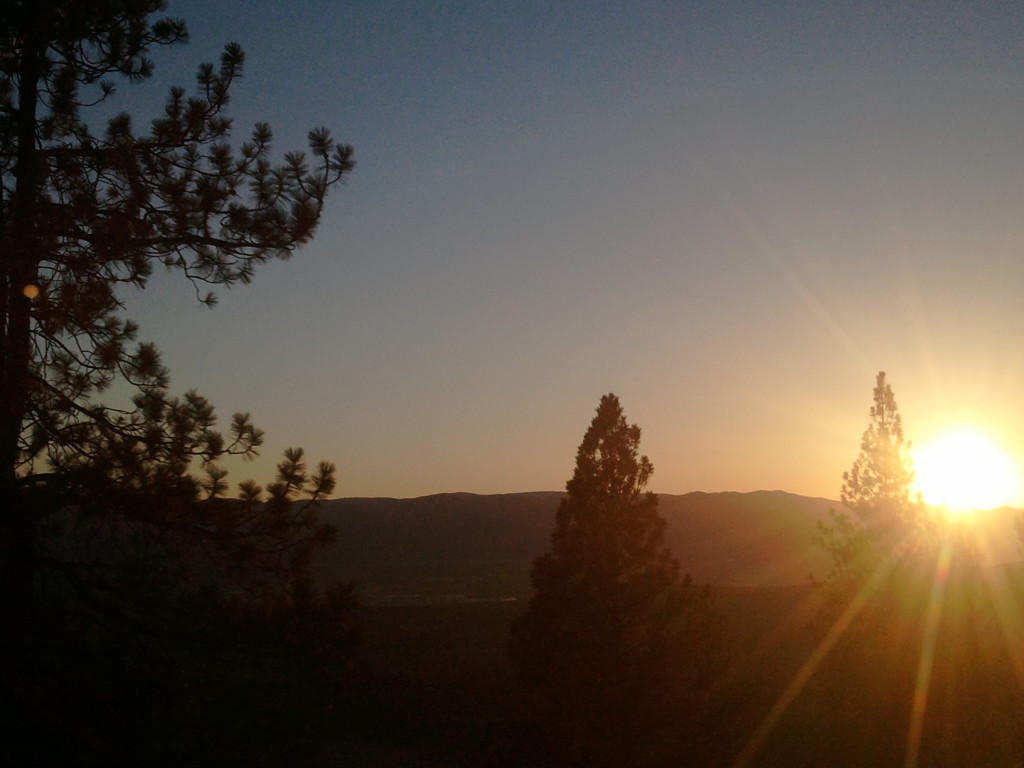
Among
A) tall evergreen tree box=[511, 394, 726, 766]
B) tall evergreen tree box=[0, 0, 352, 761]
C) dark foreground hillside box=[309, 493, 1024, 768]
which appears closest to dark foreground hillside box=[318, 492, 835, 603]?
dark foreground hillside box=[309, 493, 1024, 768]

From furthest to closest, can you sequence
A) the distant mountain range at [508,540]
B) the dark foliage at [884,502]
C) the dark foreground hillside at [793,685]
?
1. the distant mountain range at [508,540]
2. the dark foliage at [884,502]
3. the dark foreground hillside at [793,685]

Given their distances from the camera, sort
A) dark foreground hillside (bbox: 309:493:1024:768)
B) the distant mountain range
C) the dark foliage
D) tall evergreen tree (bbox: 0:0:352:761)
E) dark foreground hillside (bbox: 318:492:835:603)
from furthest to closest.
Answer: dark foreground hillside (bbox: 318:492:835:603), the distant mountain range, the dark foliage, dark foreground hillside (bbox: 309:493:1024:768), tall evergreen tree (bbox: 0:0:352:761)

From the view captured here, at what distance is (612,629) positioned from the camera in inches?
506

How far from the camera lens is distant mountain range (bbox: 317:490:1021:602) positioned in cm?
7481

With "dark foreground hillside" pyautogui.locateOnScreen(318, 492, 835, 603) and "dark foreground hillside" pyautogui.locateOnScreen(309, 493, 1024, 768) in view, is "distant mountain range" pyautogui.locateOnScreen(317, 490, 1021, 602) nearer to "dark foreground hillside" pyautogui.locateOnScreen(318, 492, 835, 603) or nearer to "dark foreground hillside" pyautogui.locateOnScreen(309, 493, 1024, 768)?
"dark foreground hillside" pyautogui.locateOnScreen(318, 492, 835, 603)

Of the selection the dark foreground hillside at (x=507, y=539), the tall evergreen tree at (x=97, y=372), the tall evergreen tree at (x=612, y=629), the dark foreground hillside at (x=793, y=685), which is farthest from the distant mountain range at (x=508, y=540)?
the tall evergreen tree at (x=97, y=372)

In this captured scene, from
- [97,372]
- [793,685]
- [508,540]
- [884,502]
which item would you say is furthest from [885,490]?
[508,540]

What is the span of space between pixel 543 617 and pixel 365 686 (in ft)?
37.3

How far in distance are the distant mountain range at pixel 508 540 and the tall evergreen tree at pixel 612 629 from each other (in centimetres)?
4330

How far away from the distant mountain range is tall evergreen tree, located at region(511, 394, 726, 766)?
142 feet

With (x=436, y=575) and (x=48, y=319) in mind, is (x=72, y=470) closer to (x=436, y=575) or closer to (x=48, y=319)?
(x=48, y=319)

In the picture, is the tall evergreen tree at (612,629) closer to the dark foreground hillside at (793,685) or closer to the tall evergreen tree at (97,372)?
the dark foreground hillside at (793,685)

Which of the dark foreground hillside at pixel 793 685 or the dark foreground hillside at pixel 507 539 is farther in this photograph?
the dark foreground hillside at pixel 507 539

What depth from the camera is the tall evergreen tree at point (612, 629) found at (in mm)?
12562
